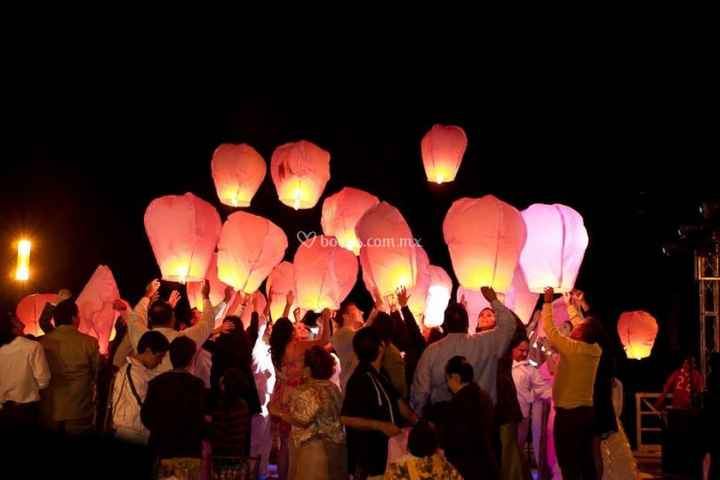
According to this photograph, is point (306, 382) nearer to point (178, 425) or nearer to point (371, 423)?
point (371, 423)

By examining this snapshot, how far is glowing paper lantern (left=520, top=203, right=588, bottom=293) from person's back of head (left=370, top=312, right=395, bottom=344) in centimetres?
183

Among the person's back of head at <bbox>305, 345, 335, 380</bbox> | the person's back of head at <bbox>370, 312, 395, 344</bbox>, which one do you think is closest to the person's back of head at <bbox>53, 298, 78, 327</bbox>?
the person's back of head at <bbox>305, 345, 335, 380</bbox>

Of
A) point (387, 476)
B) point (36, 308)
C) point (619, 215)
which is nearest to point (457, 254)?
point (387, 476)

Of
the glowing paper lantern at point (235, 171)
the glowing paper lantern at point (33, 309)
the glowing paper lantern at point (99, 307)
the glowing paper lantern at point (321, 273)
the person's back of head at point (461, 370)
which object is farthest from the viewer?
the glowing paper lantern at point (33, 309)

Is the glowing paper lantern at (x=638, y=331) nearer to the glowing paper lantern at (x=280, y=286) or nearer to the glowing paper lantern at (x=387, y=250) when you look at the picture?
the glowing paper lantern at (x=280, y=286)

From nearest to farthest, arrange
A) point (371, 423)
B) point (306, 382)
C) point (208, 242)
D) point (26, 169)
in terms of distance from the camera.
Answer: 1. point (371, 423)
2. point (306, 382)
3. point (208, 242)
4. point (26, 169)

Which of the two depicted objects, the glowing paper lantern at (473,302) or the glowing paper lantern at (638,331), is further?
the glowing paper lantern at (638,331)

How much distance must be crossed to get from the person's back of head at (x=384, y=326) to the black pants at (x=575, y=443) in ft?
4.99

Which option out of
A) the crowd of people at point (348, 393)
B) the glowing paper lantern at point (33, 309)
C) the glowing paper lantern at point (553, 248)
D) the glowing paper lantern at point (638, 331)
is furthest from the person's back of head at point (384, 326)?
the glowing paper lantern at point (638, 331)

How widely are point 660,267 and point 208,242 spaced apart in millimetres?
9205

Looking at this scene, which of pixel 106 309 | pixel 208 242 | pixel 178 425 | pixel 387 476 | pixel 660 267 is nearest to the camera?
pixel 387 476

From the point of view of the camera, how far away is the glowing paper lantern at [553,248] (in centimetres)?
750

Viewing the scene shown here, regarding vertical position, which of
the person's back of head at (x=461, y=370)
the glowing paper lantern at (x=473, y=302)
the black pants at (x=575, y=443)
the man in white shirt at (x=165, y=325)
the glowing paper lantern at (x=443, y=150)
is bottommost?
the black pants at (x=575, y=443)

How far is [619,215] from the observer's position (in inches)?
579
